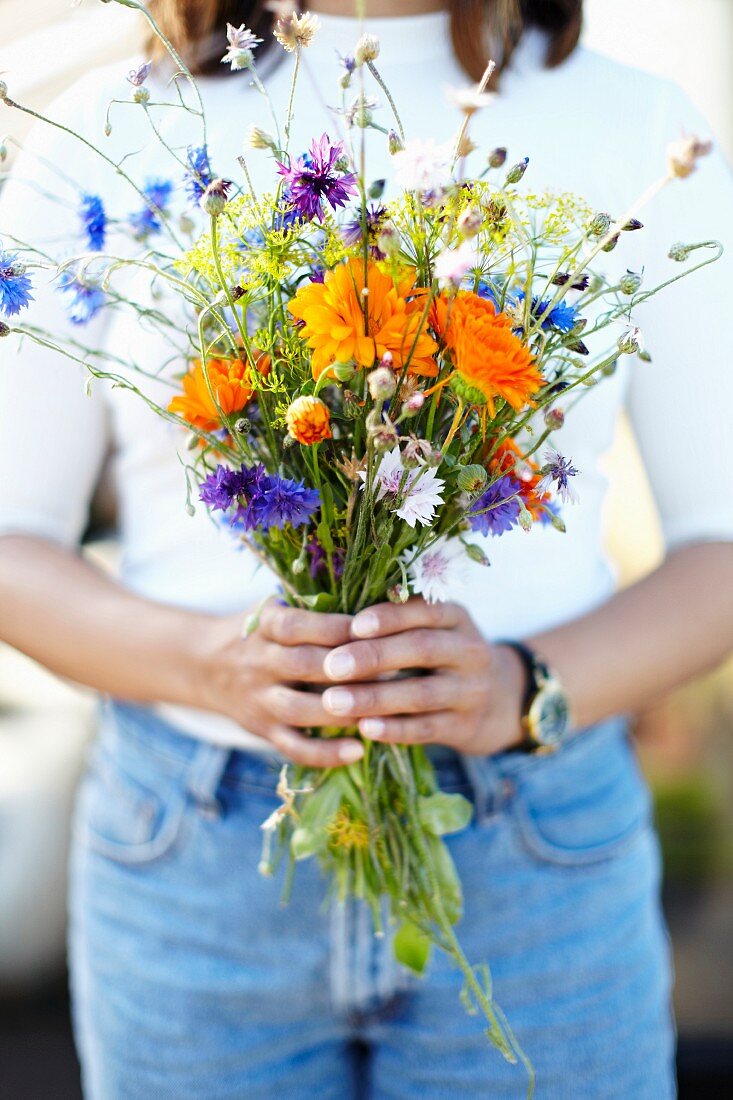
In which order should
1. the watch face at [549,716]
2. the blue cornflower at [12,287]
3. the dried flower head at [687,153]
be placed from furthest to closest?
1. the watch face at [549,716]
2. the blue cornflower at [12,287]
3. the dried flower head at [687,153]

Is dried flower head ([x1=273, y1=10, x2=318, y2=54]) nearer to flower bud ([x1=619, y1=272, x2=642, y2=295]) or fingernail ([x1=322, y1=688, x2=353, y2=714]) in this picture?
flower bud ([x1=619, y1=272, x2=642, y2=295])

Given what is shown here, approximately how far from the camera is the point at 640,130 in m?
0.92

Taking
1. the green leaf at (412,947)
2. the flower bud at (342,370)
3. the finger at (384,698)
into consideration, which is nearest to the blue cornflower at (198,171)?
the flower bud at (342,370)

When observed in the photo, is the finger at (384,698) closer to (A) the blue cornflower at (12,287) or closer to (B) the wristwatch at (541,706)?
(B) the wristwatch at (541,706)

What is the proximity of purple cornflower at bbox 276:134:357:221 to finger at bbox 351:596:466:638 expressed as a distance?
298 mm

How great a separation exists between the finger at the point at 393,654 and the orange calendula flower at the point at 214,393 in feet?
0.65

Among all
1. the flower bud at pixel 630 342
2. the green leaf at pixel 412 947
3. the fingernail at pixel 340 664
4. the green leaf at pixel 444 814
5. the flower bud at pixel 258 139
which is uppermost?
the flower bud at pixel 258 139

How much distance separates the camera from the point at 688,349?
92 cm

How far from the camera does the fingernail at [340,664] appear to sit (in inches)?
29.2

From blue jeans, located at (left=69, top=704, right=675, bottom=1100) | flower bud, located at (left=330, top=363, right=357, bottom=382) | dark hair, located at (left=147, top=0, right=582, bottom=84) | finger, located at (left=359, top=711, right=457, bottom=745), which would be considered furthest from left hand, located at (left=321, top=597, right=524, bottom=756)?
dark hair, located at (left=147, top=0, right=582, bottom=84)

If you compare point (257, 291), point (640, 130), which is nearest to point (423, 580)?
point (257, 291)

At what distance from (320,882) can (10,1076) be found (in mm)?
1636

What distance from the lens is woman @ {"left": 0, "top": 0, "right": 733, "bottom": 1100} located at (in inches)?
35.6

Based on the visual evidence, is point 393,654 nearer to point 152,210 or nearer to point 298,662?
point 298,662
